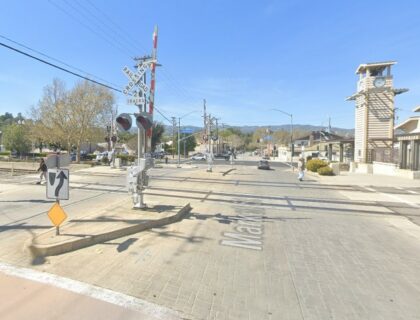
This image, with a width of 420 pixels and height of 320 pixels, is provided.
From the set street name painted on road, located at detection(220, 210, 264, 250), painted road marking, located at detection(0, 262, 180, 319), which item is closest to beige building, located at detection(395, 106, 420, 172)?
street name painted on road, located at detection(220, 210, 264, 250)

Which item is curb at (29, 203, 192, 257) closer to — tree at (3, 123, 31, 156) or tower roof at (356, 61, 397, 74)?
tower roof at (356, 61, 397, 74)

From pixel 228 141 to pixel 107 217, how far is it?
152 metres

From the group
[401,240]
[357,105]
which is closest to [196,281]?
[401,240]

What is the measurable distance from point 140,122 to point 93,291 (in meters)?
5.32

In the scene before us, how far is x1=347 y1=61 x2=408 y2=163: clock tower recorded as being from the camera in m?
36.2

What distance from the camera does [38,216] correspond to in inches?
382

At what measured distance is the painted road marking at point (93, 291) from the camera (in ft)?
14.1

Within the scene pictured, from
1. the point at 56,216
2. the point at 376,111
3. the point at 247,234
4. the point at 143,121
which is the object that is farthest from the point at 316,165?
the point at 56,216

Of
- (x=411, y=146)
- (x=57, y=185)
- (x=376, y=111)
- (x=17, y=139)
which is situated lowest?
(x=57, y=185)

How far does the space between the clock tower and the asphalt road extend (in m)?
27.9

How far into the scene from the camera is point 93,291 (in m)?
4.77

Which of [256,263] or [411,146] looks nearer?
[256,263]

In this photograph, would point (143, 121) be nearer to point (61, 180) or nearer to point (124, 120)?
point (124, 120)

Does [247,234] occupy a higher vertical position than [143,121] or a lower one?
lower
